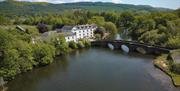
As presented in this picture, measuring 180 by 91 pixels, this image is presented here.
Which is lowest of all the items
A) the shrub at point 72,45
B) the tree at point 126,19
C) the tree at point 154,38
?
the tree at point 126,19

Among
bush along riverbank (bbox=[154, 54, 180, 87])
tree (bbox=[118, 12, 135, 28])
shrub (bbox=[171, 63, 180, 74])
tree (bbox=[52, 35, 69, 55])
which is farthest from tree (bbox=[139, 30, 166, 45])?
tree (bbox=[118, 12, 135, 28])

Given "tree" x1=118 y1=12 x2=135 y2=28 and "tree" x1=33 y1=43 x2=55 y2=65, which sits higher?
"tree" x1=33 y1=43 x2=55 y2=65

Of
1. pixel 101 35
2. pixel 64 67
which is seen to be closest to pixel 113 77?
pixel 64 67

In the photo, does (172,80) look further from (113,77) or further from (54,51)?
(54,51)

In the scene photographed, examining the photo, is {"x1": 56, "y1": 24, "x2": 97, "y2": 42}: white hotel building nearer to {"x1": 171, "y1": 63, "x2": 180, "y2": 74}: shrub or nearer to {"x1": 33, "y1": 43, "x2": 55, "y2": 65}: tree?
{"x1": 33, "y1": 43, "x2": 55, "y2": 65}: tree

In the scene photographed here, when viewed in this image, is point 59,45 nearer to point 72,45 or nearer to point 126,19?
point 72,45

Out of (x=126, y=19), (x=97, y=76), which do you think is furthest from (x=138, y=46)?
(x=126, y=19)

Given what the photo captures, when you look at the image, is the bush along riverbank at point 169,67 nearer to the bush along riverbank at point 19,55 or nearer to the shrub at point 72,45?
the bush along riverbank at point 19,55

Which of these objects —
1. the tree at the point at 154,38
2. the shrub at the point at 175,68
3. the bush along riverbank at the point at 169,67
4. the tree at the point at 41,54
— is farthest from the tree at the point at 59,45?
the shrub at the point at 175,68
